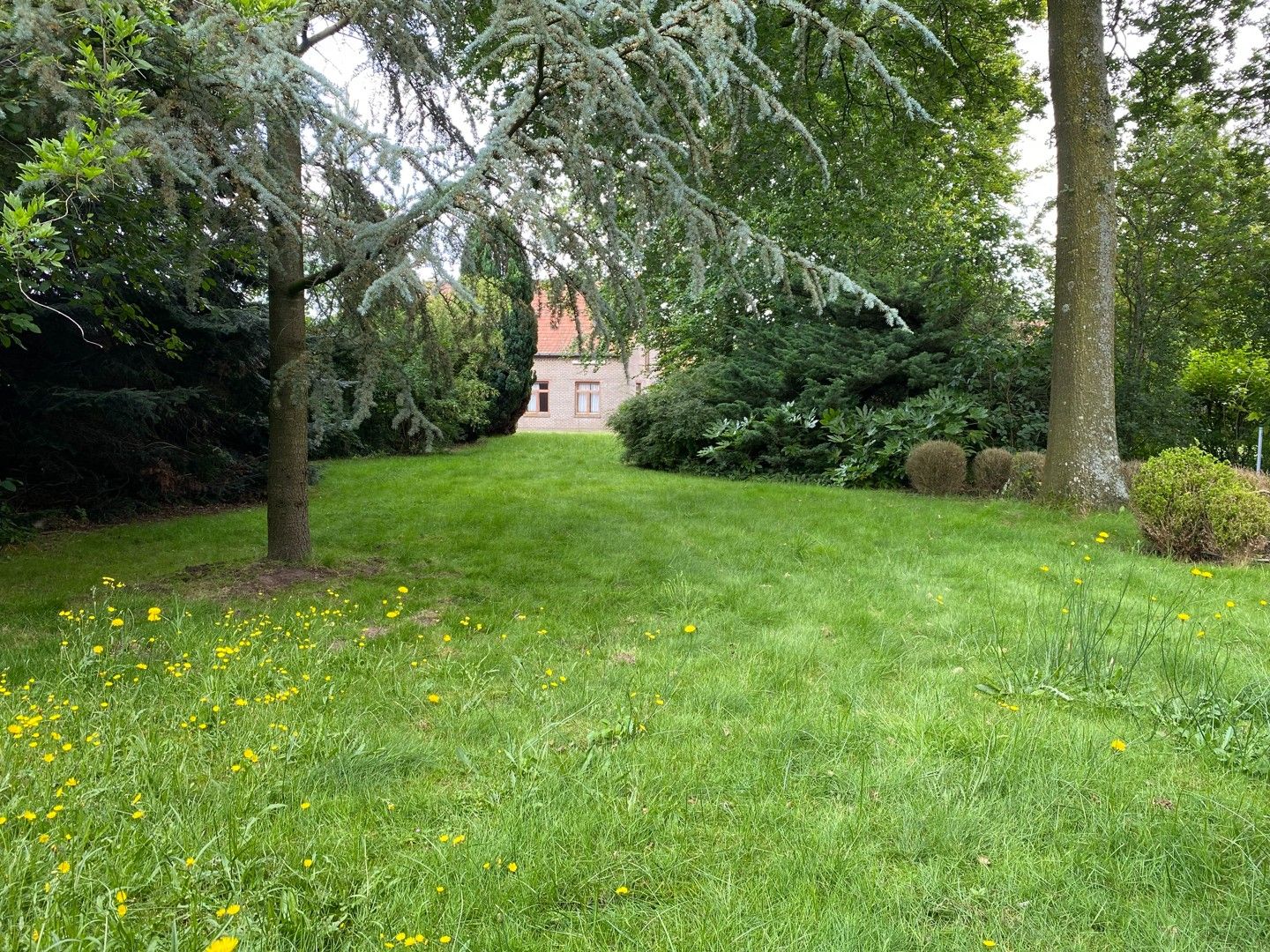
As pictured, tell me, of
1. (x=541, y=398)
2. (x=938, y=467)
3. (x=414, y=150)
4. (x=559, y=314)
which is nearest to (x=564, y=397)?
(x=541, y=398)

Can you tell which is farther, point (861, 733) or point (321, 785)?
point (861, 733)

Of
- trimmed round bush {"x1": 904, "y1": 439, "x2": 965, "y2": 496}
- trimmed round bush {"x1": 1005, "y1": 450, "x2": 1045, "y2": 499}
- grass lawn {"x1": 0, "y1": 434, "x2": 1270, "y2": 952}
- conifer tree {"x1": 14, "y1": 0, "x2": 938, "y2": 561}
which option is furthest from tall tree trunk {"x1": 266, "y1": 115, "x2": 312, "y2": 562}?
trimmed round bush {"x1": 904, "y1": 439, "x2": 965, "y2": 496}

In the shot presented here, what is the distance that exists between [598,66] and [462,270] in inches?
50.4

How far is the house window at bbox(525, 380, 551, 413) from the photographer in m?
32.2

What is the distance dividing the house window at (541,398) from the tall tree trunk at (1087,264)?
25729 mm

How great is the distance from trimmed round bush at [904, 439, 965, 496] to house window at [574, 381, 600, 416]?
74.2 feet

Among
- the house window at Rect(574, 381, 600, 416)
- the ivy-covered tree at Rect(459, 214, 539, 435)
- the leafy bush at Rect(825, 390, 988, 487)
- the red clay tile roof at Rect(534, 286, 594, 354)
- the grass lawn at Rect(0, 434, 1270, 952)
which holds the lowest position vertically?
the grass lawn at Rect(0, 434, 1270, 952)

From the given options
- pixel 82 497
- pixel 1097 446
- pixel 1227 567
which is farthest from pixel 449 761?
pixel 82 497

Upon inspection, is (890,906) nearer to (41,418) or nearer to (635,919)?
(635,919)

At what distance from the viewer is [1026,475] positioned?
8969 mm

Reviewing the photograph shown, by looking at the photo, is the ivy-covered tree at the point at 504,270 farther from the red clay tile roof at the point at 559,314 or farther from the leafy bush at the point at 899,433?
the leafy bush at the point at 899,433

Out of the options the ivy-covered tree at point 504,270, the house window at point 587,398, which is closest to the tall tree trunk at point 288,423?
the ivy-covered tree at point 504,270

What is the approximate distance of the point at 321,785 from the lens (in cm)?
241

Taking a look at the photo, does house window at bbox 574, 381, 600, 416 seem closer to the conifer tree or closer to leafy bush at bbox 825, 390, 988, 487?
leafy bush at bbox 825, 390, 988, 487
